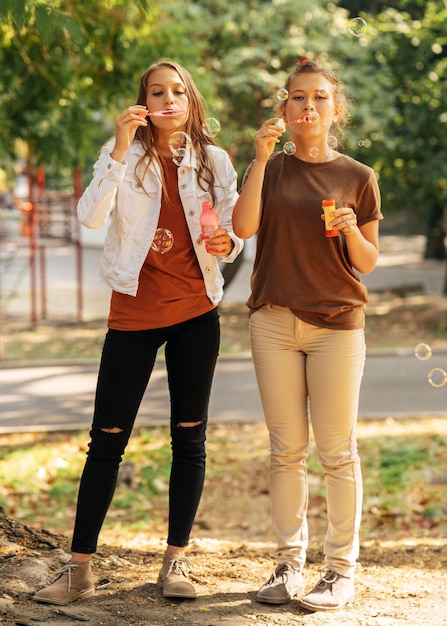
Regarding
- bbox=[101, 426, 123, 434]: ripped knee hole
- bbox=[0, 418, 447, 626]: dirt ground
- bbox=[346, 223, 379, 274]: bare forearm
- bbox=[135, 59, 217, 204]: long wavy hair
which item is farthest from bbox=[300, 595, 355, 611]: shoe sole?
bbox=[135, 59, 217, 204]: long wavy hair

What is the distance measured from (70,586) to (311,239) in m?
1.43

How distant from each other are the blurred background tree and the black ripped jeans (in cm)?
443

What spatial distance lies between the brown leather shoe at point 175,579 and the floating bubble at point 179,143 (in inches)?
56.0

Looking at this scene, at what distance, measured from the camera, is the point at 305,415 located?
3332mm

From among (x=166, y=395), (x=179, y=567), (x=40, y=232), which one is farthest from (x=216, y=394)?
(x=40, y=232)

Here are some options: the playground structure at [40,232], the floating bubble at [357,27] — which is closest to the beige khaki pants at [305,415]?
the floating bubble at [357,27]

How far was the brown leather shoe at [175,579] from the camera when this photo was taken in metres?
3.29

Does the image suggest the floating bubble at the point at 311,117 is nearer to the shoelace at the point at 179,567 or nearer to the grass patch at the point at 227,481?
the shoelace at the point at 179,567

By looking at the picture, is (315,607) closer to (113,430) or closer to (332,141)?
(113,430)

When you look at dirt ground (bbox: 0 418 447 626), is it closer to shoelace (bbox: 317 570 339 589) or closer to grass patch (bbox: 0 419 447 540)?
shoelace (bbox: 317 570 339 589)

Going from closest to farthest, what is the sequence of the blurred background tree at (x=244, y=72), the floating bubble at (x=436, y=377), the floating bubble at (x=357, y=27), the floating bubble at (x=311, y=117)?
the floating bubble at (x=311, y=117), the floating bubble at (x=357, y=27), the floating bubble at (x=436, y=377), the blurred background tree at (x=244, y=72)

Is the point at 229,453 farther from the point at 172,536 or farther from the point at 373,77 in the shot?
the point at 373,77

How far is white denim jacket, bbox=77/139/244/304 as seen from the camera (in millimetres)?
3165

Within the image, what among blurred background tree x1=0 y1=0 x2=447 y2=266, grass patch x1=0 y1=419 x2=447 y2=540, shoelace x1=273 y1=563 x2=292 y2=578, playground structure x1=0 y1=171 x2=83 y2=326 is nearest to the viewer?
shoelace x1=273 y1=563 x2=292 y2=578
